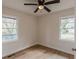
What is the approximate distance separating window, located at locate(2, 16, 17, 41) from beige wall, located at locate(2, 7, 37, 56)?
0.25 meters

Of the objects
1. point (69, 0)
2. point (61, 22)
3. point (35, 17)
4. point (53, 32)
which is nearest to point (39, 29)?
point (35, 17)

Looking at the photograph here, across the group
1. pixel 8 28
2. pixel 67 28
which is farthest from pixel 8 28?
pixel 67 28

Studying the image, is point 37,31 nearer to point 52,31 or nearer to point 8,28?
point 52,31

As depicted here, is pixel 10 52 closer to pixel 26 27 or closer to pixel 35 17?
pixel 26 27

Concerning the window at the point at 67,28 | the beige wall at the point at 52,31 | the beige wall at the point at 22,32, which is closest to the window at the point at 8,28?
the beige wall at the point at 22,32

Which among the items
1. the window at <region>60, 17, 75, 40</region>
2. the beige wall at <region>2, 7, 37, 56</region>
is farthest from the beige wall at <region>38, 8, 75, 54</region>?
the beige wall at <region>2, 7, 37, 56</region>

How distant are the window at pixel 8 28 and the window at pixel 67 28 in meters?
2.83

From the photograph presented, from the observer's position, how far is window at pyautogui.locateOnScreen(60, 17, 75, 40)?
4709 millimetres

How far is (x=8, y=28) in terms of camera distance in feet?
14.7

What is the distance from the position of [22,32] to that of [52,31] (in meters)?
2.02

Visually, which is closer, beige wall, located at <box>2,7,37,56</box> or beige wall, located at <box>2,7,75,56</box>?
beige wall, located at <box>2,7,37,56</box>

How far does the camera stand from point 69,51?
4.65m

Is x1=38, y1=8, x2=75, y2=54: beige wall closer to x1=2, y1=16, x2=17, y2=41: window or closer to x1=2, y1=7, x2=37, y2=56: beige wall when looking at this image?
x1=2, y1=7, x2=37, y2=56: beige wall

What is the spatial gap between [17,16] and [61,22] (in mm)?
2689
